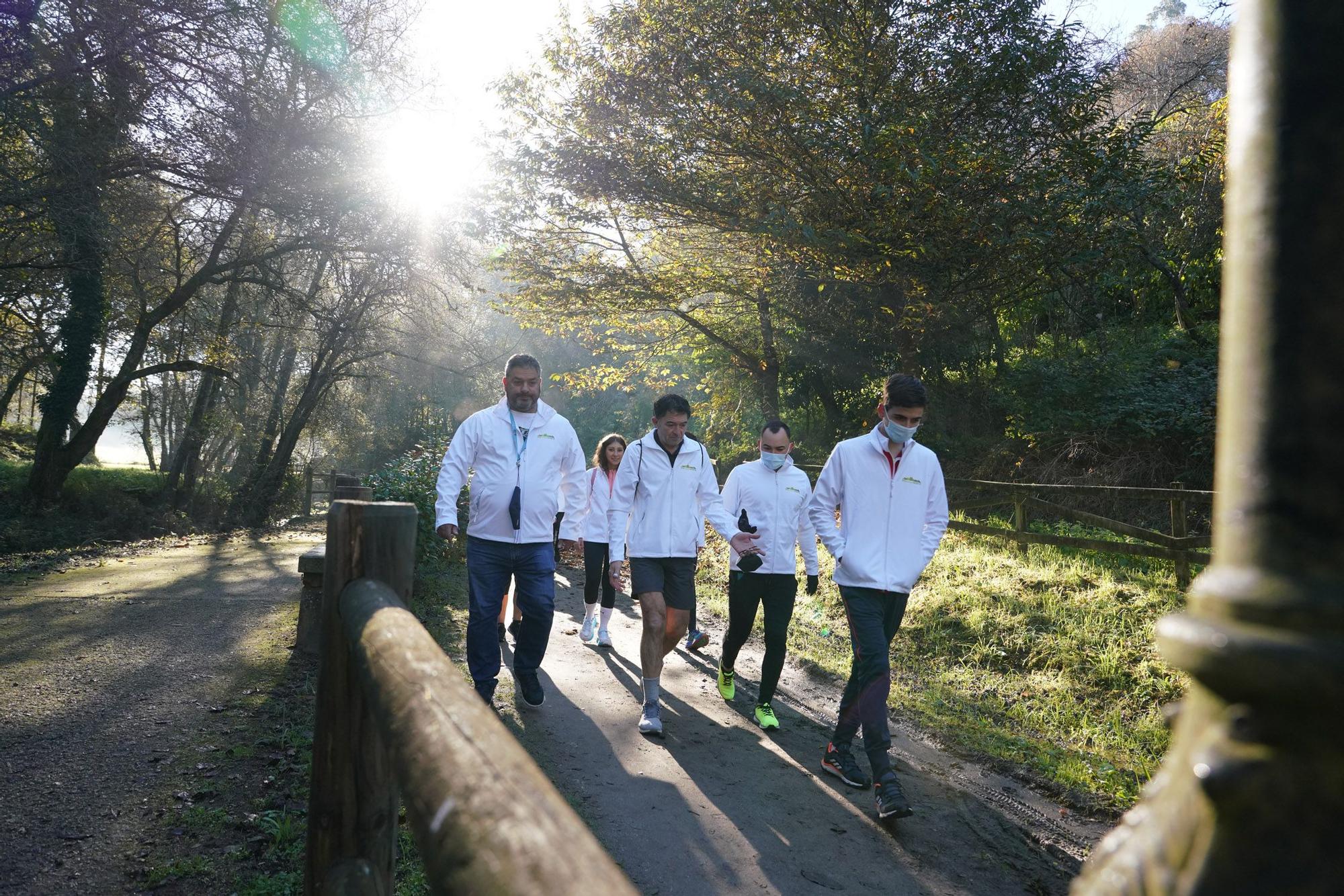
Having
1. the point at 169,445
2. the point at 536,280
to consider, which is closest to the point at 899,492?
the point at 536,280

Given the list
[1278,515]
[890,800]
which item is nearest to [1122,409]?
[890,800]

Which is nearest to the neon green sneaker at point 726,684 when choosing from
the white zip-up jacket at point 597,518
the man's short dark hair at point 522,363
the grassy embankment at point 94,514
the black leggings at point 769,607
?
the black leggings at point 769,607

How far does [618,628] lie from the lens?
33.2 feet

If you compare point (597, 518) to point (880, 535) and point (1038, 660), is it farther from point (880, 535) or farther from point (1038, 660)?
point (1038, 660)

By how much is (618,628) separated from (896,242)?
675cm

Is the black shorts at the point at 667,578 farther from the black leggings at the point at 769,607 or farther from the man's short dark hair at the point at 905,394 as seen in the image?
the man's short dark hair at the point at 905,394

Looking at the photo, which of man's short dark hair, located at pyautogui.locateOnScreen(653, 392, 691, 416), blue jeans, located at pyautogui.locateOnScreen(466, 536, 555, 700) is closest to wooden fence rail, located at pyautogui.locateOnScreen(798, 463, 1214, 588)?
man's short dark hair, located at pyautogui.locateOnScreen(653, 392, 691, 416)

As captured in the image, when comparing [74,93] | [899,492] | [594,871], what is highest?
[74,93]

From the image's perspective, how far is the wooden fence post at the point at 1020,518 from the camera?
449 inches

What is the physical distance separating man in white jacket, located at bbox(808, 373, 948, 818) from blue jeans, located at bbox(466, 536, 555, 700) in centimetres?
203

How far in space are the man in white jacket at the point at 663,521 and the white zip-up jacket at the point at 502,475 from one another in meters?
0.52

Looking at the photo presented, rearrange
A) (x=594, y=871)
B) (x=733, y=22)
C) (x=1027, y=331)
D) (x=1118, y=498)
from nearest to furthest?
(x=594, y=871), (x=733, y=22), (x=1118, y=498), (x=1027, y=331)

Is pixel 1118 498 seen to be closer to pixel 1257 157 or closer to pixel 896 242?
pixel 896 242

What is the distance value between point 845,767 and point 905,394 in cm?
223
